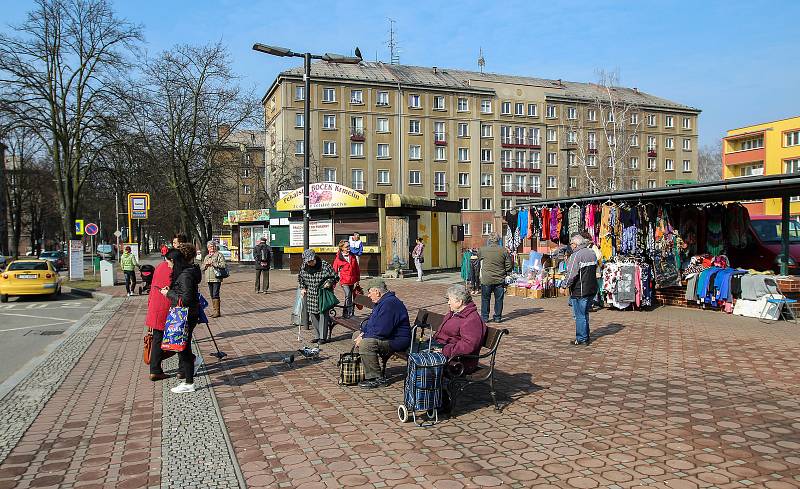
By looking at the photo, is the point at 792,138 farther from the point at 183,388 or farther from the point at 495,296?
the point at 183,388

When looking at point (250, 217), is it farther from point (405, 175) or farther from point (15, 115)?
point (405, 175)

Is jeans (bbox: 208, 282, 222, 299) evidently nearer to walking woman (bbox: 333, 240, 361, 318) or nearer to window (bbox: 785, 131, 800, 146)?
walking woman (bbox: 333, 240, 361, 318)

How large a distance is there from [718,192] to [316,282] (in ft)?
28.7

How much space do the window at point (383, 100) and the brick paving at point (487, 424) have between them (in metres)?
54.6

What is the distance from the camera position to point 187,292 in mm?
7273

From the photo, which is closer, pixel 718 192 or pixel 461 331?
pixel 461 331

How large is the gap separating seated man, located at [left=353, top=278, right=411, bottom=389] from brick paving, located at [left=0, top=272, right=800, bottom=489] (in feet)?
0.85

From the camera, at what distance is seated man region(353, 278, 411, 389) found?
285 inches

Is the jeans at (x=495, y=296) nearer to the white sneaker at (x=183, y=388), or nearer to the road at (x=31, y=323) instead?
the white sneaker at (x=183, y=388)

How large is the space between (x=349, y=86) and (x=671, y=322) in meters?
52.8

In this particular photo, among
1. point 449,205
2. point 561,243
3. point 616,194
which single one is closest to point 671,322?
point 616,194

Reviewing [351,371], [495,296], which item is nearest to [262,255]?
[495,296]

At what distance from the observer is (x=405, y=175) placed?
62719 mm

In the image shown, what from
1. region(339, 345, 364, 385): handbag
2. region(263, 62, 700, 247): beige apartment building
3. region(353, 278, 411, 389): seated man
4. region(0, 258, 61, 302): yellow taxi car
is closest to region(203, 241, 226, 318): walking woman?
region(339, 345, 364, 385): handbag
